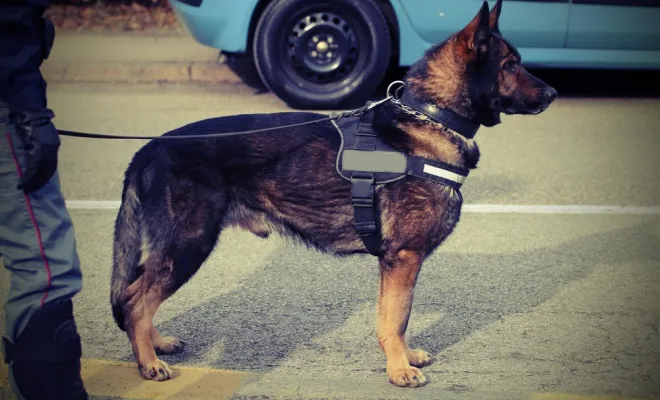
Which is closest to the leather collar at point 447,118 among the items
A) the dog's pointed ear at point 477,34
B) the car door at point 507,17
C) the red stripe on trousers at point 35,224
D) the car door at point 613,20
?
the dog's pointed ear at point 477,34

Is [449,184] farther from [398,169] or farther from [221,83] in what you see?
[221,83]

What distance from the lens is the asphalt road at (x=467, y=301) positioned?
141 inches

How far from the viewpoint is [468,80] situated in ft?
11.6

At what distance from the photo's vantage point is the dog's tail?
3.49 m

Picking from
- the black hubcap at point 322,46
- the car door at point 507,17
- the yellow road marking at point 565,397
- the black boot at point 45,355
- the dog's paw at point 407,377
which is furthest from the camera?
the black hubcap at point 322,46

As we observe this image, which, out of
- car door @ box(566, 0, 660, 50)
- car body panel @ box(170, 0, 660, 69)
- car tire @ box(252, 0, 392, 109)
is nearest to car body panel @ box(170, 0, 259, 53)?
car body panel @ box(170, 0, 660, 69)

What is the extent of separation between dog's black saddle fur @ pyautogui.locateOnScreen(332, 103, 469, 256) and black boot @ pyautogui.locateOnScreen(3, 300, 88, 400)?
1157 mm

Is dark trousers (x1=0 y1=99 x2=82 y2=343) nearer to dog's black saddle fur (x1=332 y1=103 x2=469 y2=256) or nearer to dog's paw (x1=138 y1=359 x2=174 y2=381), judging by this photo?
dog's paw (x1=138 y1=359 x2=174 y2=381)

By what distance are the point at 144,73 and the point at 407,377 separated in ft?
19.8

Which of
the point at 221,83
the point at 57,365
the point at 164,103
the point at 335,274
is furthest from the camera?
the point at 221,83

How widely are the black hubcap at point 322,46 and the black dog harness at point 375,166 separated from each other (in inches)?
161

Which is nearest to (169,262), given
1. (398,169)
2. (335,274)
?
(398,169)

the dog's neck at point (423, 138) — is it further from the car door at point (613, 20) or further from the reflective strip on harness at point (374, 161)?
the car door at point (613, 20)

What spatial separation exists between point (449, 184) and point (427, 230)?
198mm
